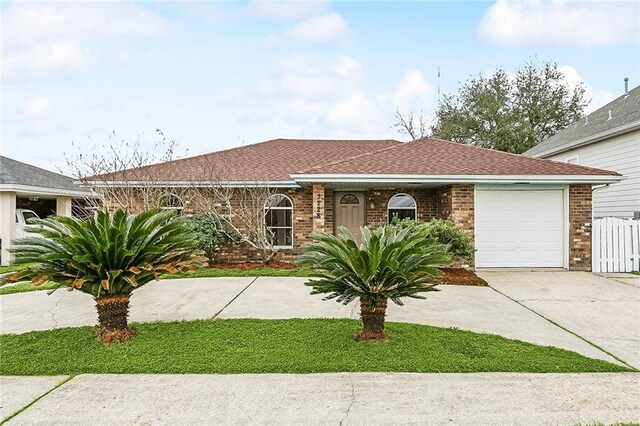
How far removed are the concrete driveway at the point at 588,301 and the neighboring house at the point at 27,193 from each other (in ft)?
50.4

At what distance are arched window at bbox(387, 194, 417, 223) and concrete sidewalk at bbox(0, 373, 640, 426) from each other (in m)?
9.20

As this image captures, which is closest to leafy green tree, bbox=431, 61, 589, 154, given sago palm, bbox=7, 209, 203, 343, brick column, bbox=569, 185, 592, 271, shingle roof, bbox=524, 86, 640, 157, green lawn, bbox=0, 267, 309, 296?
shingle roof, bbox=524, 86, 640, 157

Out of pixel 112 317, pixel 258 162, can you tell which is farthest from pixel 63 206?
pixel 112 317

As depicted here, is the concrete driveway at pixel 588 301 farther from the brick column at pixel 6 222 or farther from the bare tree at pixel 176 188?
the brick column at pixel 6 222

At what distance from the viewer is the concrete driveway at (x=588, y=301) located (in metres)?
5.66

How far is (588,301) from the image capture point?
7.91 meters

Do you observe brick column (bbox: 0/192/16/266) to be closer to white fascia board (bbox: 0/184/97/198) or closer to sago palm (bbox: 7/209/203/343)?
white fascia board (bbox: 0/184/97/198)

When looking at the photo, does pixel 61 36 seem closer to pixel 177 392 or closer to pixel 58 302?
pixel 58 302

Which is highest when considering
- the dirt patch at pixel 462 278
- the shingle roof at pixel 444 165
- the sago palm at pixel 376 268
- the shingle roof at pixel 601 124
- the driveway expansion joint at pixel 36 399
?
the shingle roof at pixel 601 124

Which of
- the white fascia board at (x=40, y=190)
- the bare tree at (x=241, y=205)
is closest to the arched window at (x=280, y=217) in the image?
the bare tree at (x=241, y=205)

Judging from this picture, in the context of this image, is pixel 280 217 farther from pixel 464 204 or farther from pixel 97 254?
pixel 97 254

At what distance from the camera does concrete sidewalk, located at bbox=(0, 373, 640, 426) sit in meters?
3.52

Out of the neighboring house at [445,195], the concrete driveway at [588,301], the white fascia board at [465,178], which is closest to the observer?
the concrete driveway at [588,301]

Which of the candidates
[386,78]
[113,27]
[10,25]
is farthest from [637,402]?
[386,78]
